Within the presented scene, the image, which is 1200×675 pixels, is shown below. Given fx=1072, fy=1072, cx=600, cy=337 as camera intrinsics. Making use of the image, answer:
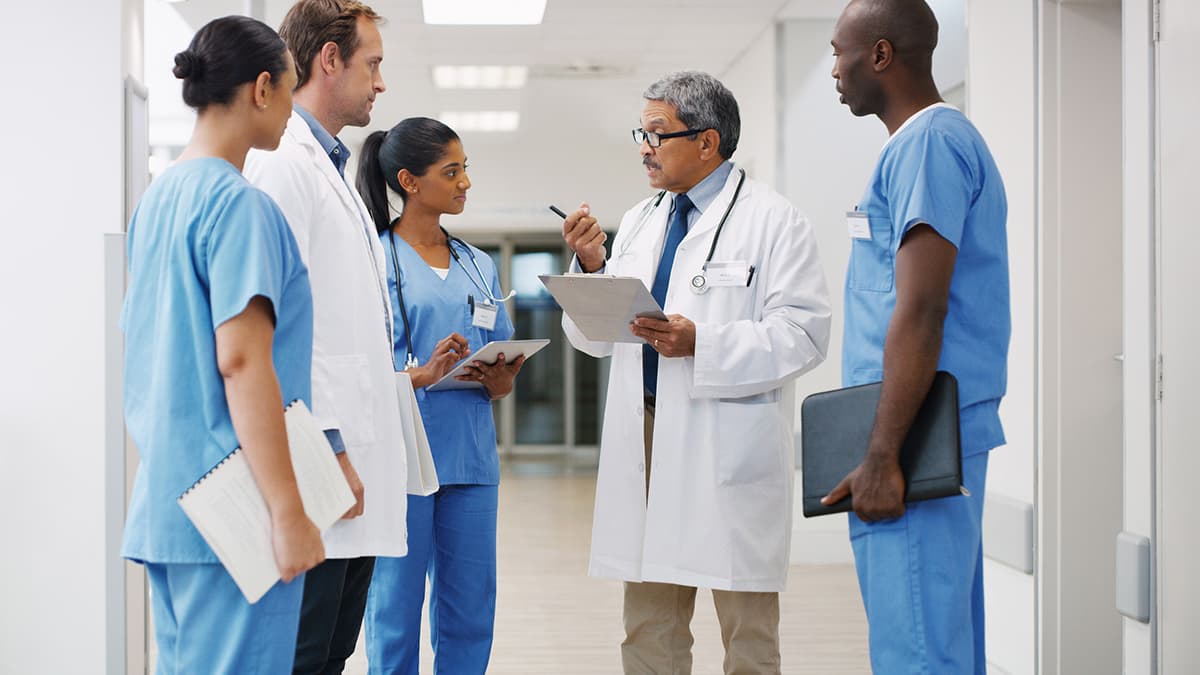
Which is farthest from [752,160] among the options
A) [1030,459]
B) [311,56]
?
[311,56]

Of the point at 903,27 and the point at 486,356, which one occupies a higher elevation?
the point at 903,27

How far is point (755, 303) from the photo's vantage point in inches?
105

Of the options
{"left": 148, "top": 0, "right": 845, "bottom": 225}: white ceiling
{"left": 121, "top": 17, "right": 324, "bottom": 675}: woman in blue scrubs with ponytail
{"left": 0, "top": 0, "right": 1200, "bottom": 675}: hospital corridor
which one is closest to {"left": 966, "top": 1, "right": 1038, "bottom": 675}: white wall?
{"left": 0, "top": 0, "right": 1200, "bottom": 675}: hospital corridor

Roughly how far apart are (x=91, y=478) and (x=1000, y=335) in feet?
8.98

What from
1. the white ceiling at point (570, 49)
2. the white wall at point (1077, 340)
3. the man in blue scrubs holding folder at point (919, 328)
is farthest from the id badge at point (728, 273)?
the white ceiling at point (570, 49)

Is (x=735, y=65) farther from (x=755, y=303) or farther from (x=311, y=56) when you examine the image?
(x=311, y=56)

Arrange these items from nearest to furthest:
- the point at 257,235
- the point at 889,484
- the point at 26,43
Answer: the point at 257,235 → the point at 889,484 → the point at 26,43

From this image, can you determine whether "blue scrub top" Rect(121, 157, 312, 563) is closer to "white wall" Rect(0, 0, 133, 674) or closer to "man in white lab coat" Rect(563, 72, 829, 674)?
"man in white lab coat" Rect(563, 72, 829, 674)

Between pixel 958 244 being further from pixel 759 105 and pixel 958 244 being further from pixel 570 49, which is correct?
Result: pixel 570 49

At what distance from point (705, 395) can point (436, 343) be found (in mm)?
810

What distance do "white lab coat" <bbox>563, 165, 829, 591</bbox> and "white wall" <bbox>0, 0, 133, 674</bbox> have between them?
5.63 ft

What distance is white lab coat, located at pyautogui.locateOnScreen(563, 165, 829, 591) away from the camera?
2.54 meters

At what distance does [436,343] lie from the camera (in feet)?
9.68

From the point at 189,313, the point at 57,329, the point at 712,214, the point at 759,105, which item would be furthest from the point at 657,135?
the point at 759,105
